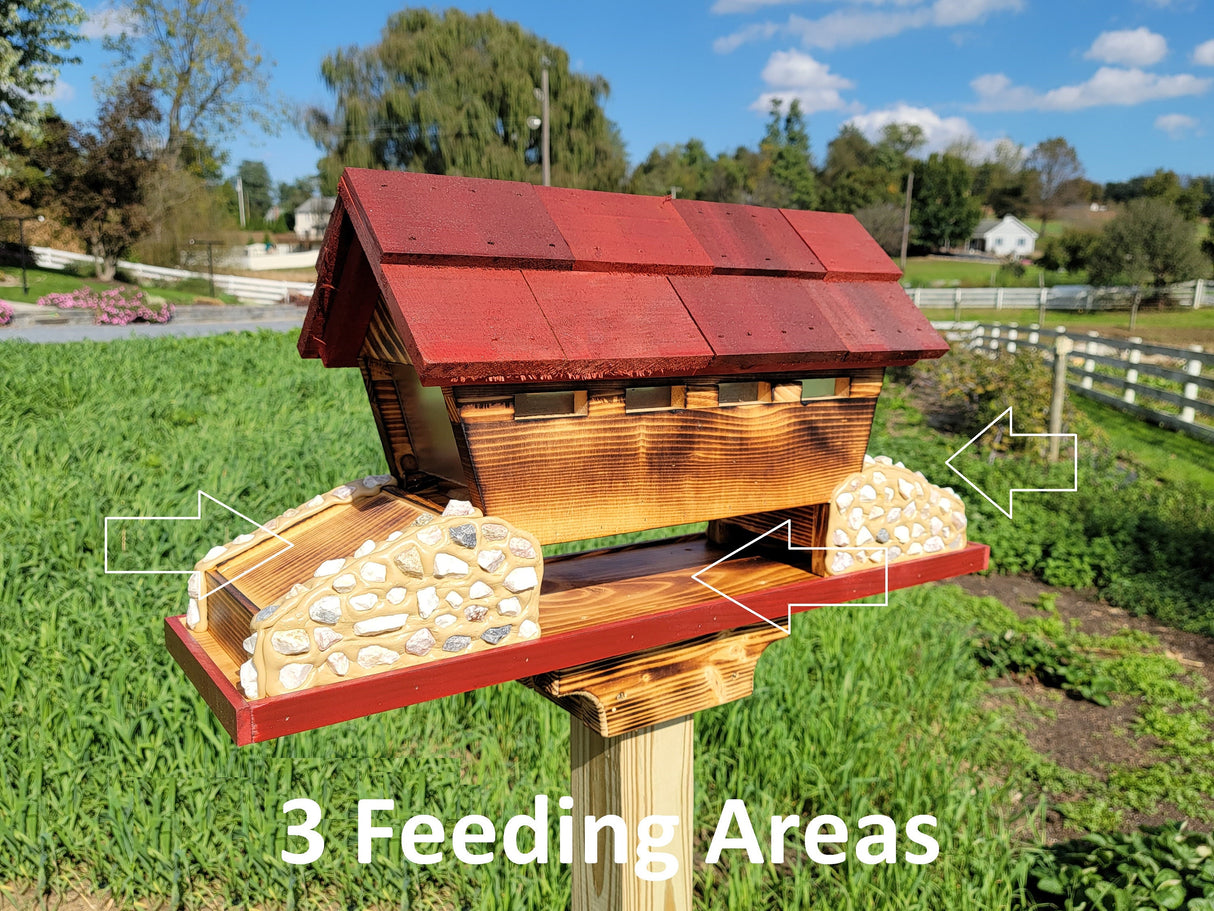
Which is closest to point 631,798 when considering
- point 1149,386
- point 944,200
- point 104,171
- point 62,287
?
point 1149,386

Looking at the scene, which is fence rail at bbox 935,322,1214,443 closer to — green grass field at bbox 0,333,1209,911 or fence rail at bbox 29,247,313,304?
green grass field at bbox 0,333,1209,911

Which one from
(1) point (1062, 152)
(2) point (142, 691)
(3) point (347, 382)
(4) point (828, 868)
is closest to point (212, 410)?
(3) point (347, 382)

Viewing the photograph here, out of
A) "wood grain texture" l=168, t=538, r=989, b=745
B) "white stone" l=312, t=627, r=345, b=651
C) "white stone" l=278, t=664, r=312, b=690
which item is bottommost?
"wood grain texture" l=168, t=538, r=989, b=745

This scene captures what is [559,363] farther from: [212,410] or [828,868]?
[212,410]

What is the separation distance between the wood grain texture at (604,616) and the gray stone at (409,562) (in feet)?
0.42

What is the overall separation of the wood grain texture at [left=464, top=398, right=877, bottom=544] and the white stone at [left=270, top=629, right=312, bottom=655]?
31cm

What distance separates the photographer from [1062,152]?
6178 cm

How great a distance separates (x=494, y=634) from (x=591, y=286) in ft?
1.73

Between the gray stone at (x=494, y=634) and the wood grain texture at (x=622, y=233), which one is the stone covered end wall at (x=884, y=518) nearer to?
the wood grain texture at (x=622, y=233)

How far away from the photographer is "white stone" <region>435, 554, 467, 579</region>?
47.2 inches

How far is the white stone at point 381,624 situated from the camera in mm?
1155

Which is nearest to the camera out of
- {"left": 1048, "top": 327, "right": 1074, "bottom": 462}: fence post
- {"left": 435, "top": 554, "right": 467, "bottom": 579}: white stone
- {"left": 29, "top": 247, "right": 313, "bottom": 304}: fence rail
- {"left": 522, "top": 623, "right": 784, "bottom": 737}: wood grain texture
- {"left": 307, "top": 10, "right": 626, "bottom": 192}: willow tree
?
{"left": 435, "top": 554, "right": 467, "bottom": 579}: white stone

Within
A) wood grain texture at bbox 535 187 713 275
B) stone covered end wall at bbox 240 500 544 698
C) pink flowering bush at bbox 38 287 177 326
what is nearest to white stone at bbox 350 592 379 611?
stone covered end wall at bbox 240 500 544 698

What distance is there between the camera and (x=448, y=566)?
1.20 metres
